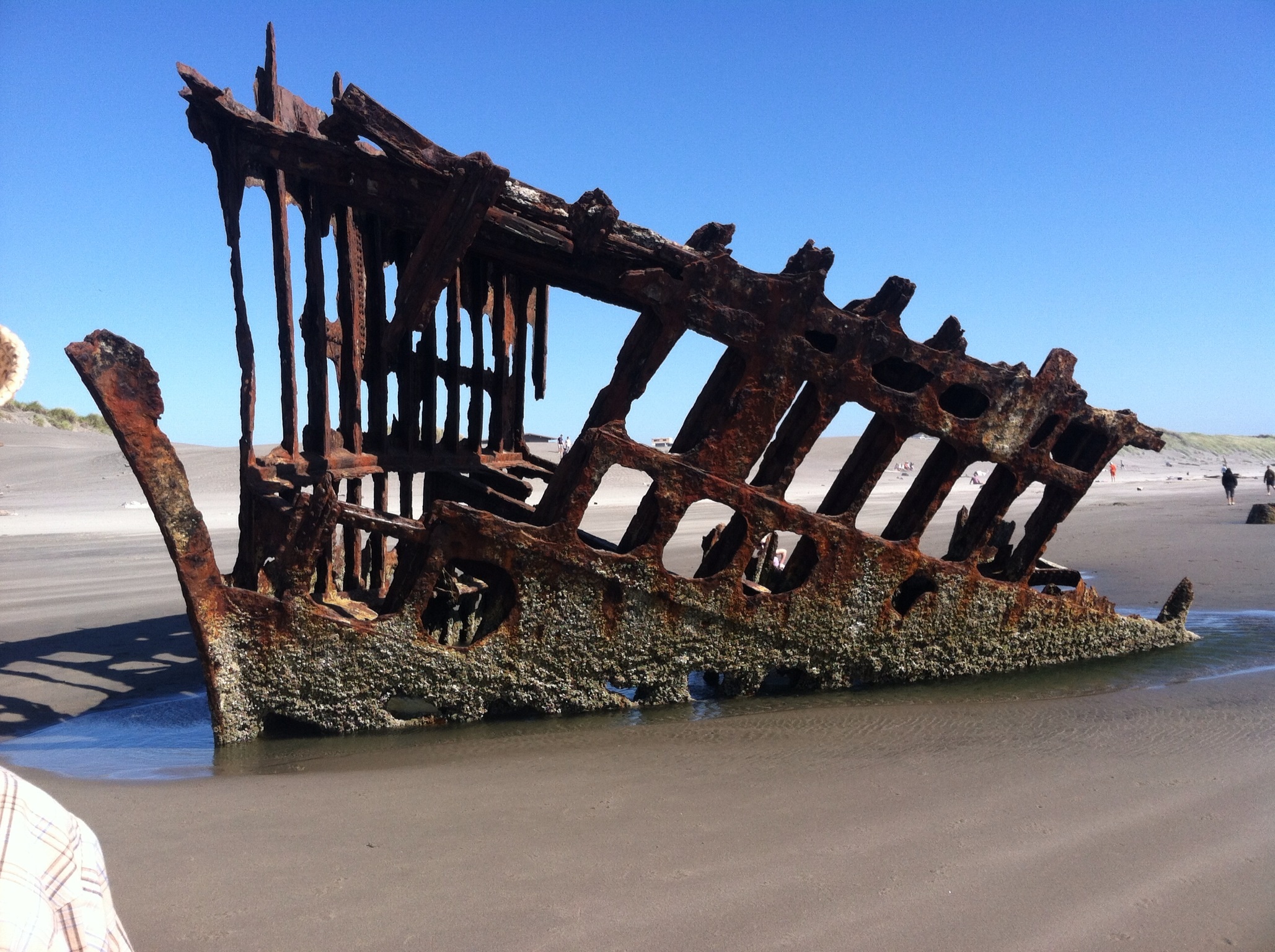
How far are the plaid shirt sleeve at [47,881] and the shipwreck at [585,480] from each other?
116 inches

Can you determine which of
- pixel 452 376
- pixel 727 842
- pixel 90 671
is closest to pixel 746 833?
pixel 727 842

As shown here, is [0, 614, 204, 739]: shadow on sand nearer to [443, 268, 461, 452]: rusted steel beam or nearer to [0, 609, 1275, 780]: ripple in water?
[0, 609, 1275, 780]: ripple in water

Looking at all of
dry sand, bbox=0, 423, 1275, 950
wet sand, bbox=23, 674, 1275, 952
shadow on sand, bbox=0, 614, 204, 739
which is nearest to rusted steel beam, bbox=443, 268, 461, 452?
shadow on sand, bbox=0, 614, 204, 739

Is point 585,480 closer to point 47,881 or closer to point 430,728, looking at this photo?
point 430,728

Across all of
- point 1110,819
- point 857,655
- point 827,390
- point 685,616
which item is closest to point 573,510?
point 685,616

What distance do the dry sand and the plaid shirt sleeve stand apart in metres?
1.33

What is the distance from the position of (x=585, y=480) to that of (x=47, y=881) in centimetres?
346

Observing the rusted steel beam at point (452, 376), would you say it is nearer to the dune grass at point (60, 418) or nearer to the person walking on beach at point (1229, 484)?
the person walking on beach at point (1229, 484)

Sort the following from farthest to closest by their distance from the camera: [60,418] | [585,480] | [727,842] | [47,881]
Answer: [60,418], [585,480], [727,842], [47,881]

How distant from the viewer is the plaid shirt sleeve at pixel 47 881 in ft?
3.74

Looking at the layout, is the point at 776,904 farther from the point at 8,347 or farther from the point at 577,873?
the point at 8,347

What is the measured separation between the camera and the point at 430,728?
4648 mm

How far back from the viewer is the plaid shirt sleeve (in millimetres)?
1141

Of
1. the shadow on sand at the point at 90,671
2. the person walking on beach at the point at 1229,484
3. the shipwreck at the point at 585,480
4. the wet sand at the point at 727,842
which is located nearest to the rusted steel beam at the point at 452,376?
the shipwreck at the point at 585,480
